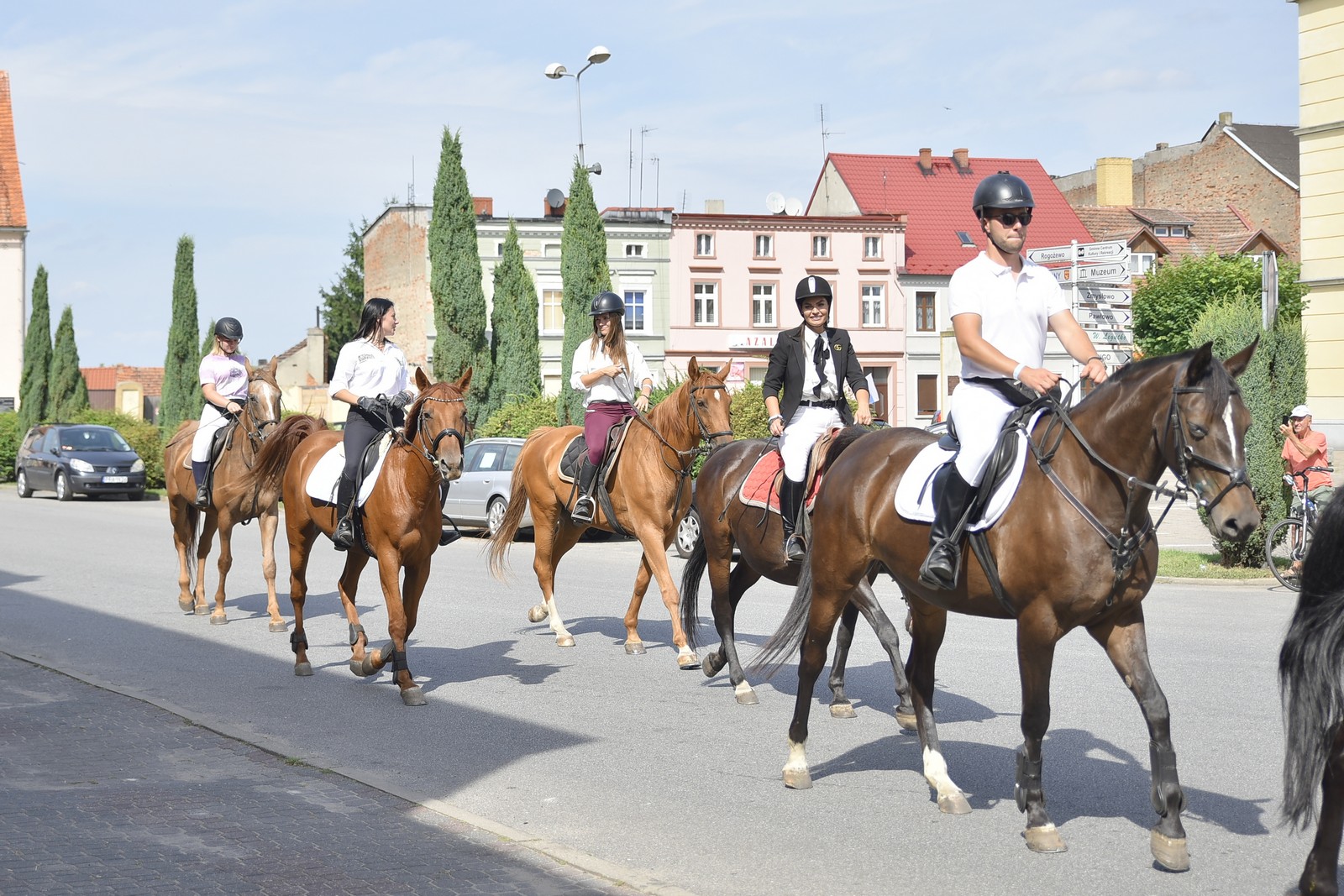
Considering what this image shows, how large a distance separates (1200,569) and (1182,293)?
35983 millimetres

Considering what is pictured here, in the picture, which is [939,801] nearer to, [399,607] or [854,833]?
[854,833]

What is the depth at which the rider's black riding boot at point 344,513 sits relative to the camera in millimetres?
10156

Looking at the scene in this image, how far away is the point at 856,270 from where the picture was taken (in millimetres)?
64375

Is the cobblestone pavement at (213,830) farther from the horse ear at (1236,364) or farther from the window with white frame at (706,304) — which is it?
the window with white frame at (706,304)

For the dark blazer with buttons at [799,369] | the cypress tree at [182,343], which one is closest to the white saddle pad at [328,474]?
the dark blazer with buttons at [799,369]

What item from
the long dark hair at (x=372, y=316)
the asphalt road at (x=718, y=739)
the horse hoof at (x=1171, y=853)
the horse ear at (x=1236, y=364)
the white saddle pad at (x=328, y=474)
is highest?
the long dark hair at (x=372, y=316)

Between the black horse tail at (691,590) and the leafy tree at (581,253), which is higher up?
the leafy tree at (581,253)

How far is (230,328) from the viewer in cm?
1415

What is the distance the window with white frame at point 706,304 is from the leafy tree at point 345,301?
86.6ft

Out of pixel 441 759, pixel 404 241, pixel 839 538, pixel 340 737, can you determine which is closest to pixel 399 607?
pixel 340 737

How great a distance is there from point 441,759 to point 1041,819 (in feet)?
11.1

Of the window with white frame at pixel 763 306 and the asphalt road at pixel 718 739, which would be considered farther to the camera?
the window with white frame at pixel 763 306

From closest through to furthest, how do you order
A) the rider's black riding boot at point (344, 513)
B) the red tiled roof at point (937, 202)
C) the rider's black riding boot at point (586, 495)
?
1. the rider's black riding boot at point (344, 513)
2. the rider's black riding boot at point (586, 495)
3. the red tiled roof at point (937, 202)

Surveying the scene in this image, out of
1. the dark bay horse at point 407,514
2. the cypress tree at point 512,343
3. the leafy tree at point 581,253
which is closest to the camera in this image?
the dark bay horse at point 407,514
